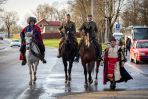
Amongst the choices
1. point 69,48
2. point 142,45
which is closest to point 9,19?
point 142,45

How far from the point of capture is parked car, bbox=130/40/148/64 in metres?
32.7

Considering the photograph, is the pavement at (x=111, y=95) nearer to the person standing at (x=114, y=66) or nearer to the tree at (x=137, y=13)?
the person standing at (x=114, y=66)

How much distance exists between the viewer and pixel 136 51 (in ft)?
109

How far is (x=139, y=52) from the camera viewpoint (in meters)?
32.9

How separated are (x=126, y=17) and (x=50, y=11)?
8344 centimetres

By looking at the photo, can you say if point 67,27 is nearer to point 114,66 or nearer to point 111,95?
point 114,66

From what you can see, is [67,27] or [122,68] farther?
[67,27]

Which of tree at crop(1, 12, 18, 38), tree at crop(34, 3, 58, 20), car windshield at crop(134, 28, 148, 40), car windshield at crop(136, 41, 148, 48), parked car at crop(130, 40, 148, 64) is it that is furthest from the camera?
tree at crop(1, 12, 18, 38)

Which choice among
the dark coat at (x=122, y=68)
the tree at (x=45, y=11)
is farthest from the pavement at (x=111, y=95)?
the tree at (x=45, y=11)

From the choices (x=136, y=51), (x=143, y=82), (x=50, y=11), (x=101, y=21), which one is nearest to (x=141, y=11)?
(x=101, y=21)

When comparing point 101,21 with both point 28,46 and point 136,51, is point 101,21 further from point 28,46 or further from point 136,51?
point 28,46

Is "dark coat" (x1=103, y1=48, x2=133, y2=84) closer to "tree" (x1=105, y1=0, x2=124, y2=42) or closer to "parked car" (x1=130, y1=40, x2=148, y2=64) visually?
"parked car" (x1=130, y1=40, x2=148, y2=64)

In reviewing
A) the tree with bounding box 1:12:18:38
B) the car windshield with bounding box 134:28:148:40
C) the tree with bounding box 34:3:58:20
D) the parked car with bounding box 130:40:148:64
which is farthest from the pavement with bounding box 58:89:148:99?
the tree with bounding box 1:12:18:38

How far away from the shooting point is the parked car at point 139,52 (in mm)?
32656
